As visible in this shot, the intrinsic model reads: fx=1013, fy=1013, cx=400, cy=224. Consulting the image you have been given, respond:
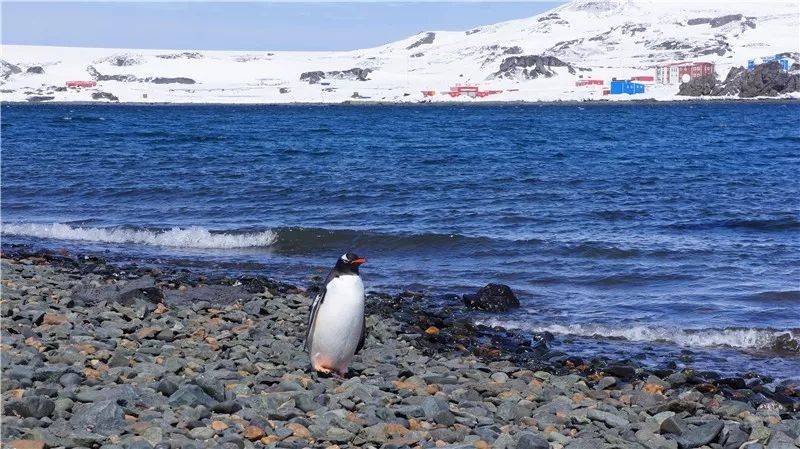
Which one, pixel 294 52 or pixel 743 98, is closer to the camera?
pixel 743 98

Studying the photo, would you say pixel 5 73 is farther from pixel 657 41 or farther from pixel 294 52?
pixel 657 41

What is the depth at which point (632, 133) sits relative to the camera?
45.8m

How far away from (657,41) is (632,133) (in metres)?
139

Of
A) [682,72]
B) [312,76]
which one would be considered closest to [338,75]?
[312,76]

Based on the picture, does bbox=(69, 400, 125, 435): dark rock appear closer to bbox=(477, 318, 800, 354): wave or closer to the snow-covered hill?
bbox=(477, 318, 800, 354): wave

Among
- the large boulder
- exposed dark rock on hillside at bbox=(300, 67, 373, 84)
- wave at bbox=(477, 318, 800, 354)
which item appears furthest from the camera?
exposed dark rock on hillside at bbox=(300, 67, 373, 84)

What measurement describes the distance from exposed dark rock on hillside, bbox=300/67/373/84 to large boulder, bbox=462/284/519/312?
143 metres

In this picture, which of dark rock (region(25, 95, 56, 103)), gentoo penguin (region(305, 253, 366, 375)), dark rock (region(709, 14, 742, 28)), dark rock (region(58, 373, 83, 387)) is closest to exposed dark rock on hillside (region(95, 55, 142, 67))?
dark rock (region(25, 95, 56, 103))

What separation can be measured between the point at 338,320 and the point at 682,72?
131 metres

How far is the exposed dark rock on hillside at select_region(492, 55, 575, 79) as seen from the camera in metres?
145

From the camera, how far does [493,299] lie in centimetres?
1051

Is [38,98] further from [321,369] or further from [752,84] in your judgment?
[321,369]

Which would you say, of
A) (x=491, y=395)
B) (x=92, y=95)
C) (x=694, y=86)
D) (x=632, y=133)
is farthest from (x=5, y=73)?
(x=491, y=395)

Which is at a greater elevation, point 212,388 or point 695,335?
point 212,388
